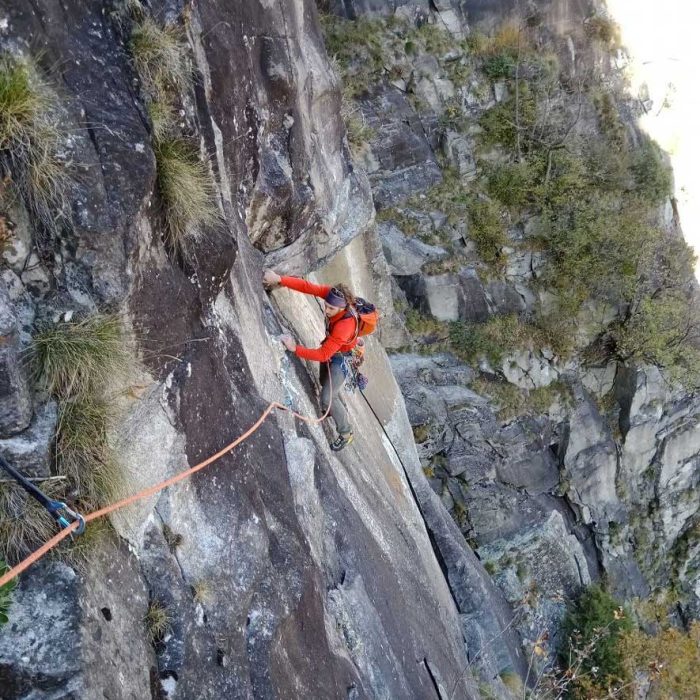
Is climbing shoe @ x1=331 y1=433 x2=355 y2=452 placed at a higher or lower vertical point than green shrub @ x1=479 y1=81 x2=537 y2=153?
lower

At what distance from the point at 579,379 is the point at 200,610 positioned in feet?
53.0

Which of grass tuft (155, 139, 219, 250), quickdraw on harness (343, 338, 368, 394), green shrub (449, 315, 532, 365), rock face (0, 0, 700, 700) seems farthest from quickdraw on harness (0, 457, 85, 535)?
green shrub (449, 315, 532, 365)

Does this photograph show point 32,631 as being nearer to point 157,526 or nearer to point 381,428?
point 157,526

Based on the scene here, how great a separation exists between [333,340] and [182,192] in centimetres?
292

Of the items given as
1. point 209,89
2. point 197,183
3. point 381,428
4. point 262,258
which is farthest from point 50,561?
point 381,428

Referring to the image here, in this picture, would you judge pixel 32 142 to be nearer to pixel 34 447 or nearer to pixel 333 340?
pixel 34 447

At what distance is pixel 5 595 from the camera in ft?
10.5

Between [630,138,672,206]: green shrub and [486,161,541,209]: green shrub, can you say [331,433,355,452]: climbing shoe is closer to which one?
[486,161,541,209]: green shrub

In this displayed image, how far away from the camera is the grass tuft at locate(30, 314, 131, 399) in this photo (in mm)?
3643

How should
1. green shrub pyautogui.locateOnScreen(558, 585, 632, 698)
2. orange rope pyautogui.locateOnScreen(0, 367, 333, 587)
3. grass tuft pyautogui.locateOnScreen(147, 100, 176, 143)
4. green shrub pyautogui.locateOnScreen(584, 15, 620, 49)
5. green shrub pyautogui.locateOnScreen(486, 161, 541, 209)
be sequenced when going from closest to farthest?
orange rope pyautogui.locateOnScreen(0, 367, 333, 587) → grass tuft pyautogui.locateOnScreen(147, 100, 176, 143) → green shrub pyautogui.locateOnScreen(558, 585, 632, 698) → green shrub pyautogui.locateOnScreen(486, 161, 541, 209) → green shrub pyautogui.locateOnScreen(584, 15, 620, 49)

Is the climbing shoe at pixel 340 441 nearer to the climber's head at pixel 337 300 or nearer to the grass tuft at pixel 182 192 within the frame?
the climber's head at pixel 337 300

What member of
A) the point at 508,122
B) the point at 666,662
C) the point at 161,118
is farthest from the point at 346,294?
the point at 666,662

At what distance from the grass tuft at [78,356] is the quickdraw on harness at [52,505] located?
0.56 meters

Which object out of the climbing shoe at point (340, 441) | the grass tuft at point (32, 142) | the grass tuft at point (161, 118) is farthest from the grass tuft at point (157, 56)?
the climbing shoe at point (340, 441)
